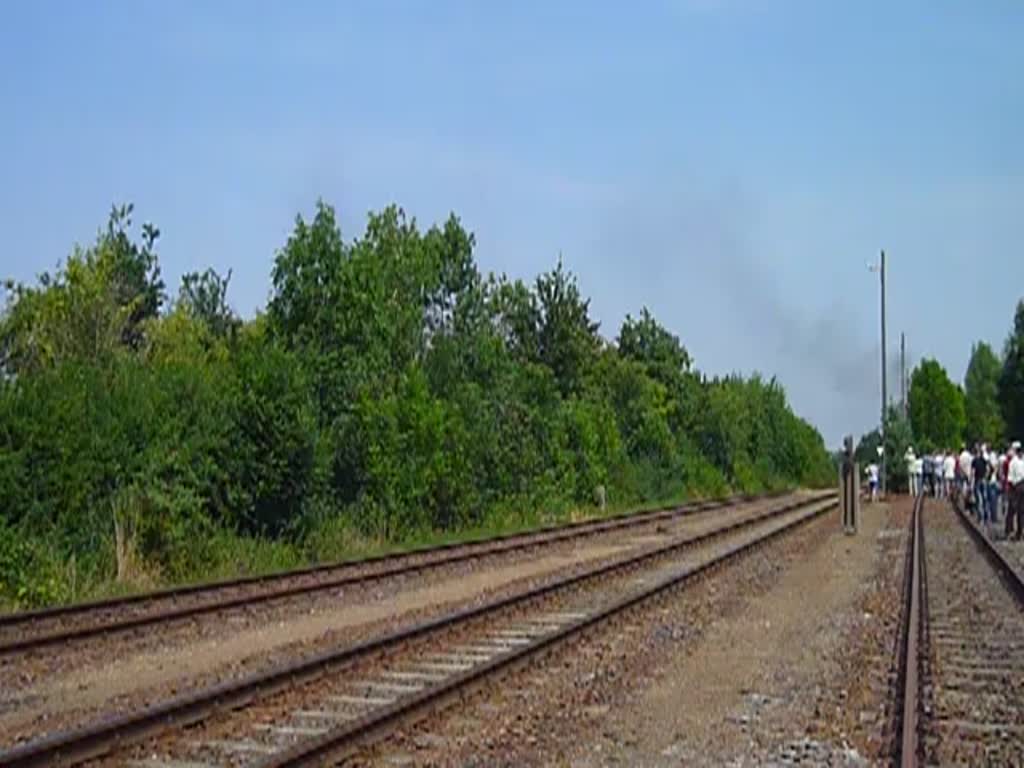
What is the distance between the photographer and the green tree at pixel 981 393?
128663 mm

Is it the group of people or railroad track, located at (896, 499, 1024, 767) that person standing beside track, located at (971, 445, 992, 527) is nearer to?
the group of people

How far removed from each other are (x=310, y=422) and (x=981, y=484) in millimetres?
20459

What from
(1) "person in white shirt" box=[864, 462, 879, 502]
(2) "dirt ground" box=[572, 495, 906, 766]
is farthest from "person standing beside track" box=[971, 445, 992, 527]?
(2) "dirt ground" box=[572, 495, 906, 766]

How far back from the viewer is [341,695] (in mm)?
11062

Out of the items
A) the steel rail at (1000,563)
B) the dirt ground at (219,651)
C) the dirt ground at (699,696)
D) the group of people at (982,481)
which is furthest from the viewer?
the group of people at (982,481)

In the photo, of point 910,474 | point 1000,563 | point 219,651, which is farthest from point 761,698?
point 910,474

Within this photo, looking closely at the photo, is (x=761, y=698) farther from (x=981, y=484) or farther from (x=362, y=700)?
(x=981, y=484)

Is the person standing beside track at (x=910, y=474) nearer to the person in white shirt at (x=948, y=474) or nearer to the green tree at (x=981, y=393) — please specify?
the person in white shirt at (x=948, y=474)

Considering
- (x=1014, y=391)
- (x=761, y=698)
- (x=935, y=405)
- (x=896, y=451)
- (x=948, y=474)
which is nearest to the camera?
(x=761, y=698)

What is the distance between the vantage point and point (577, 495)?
A: 4488cm

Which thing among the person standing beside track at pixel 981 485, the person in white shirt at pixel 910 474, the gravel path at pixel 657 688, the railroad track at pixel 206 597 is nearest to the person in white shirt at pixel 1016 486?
the person standing beside track at pixel 981 485

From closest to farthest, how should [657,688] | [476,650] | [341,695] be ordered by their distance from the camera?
[341,695] < [657,688] < [476,650]

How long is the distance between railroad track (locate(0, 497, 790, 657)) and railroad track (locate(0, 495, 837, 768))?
3.21m

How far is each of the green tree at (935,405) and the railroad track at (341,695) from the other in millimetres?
102927
